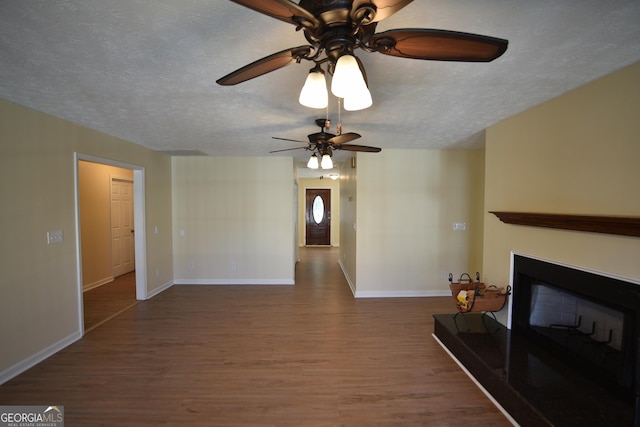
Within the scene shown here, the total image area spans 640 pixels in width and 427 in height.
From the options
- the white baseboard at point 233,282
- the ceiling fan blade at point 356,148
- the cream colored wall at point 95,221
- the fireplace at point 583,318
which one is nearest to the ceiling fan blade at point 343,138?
the ceiling fan blade at point 356,148

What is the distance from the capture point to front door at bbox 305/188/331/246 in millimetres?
9336

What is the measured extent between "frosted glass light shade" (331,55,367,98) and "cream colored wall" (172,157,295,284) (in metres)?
3.86

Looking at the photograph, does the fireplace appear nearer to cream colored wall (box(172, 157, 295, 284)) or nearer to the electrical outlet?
cream colored wall (box(172, 157, 295, 284))

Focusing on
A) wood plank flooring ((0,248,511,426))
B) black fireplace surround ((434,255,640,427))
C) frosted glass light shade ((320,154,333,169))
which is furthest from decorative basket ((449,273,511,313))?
frosted glass light shade ((320,154,333,169))

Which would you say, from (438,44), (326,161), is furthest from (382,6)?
(326,161)

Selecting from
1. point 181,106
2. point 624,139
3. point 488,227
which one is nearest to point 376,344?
point 488,227

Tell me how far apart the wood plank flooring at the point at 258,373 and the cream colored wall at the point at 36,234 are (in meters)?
0.27

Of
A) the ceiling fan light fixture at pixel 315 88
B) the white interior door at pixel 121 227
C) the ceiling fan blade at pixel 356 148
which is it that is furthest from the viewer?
the white interior door at pixel 121 227

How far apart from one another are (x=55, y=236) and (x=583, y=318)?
4.77m

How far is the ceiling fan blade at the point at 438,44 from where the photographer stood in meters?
0.90

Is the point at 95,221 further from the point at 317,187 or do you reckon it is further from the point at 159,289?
the point at 317,187

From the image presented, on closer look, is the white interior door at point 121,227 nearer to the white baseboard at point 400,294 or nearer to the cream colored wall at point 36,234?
the cream colored wall at point 36,234

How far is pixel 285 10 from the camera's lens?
82cm

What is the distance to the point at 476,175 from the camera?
4.24 m
